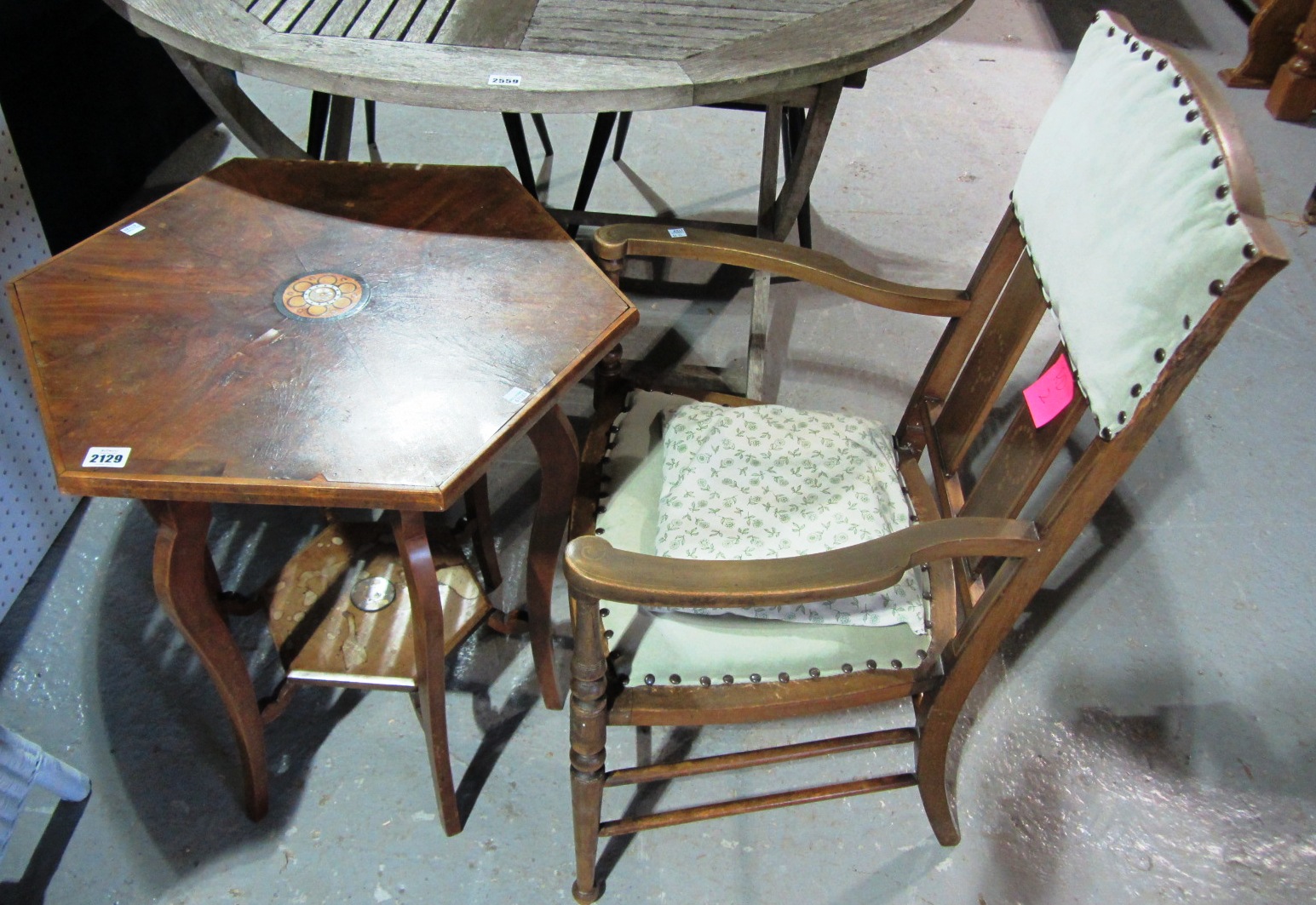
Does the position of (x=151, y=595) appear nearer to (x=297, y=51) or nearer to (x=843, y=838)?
(x=297, y=51)

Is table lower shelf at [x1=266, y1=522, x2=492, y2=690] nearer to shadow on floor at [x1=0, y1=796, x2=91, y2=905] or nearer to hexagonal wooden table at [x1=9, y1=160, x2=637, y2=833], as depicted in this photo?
hexagonal wooden table at [x1=9, y1=160, x2=637, y2=833]

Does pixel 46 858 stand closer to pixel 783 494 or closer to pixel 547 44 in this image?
pixel 783 494

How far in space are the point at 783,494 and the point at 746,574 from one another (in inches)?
13.3

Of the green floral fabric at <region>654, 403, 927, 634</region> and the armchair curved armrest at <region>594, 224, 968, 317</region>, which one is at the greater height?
the armchair curved armrest at <region>594, 224, 968, 317</region>

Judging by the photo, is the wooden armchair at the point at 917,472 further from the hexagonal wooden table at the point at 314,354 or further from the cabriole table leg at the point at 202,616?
the cabriole table leg at the point at 202,616

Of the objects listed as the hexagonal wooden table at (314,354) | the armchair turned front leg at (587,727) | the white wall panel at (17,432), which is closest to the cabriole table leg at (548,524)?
the hexagonal wooden table at (314,354)

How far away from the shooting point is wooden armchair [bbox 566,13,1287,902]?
83cm

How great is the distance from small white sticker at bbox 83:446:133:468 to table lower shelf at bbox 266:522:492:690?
0.56 metres

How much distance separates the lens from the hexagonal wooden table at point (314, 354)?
952 millimetres

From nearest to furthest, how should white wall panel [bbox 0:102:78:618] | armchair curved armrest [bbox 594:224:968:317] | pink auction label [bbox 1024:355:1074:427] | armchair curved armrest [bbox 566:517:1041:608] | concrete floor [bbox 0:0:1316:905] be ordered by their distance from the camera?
armchair curved armrest [bbox 566:517:1041:608] < pink auction label [bbox 1024:355:1074:427] < armchair curved armrest [bbox 594:224:968:317] < concrete floor [bbox 0:0:1316:905] < white wall panel [bbox 0:102:78:618]

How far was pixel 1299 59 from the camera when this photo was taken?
3.08 m

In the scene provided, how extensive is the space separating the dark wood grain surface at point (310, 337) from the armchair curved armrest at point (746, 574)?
0.18 m

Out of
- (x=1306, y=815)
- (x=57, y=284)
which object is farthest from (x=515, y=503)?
(x=1306, y=815)

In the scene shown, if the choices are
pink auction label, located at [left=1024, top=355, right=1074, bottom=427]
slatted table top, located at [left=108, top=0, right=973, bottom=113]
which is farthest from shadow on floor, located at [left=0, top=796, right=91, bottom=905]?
pink auction label, located at [left=1024, top=355, right=1074, bottom=427]
